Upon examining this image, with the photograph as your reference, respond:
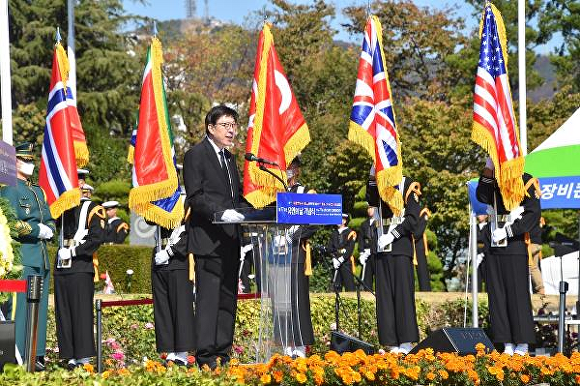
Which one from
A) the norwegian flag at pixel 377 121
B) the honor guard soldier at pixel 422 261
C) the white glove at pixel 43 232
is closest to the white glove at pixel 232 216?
the white glove at pixel 43 232

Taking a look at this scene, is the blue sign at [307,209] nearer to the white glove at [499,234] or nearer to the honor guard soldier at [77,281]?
the white glove at [499,234]

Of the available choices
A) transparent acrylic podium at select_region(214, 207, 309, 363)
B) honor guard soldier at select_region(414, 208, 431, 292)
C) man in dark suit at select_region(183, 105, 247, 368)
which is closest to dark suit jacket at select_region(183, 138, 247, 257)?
man in dark suit at select_region(183, 105, 247, 368)

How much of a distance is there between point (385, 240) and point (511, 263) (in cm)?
131

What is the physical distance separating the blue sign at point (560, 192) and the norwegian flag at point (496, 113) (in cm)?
56

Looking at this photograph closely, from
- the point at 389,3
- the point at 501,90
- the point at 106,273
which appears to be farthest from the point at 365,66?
the point at 389,3

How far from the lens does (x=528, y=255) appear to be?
11.5m

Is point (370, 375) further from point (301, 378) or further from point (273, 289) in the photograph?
point (273, 289)

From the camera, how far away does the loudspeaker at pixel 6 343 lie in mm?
6648

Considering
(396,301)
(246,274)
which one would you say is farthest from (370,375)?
(246,274)

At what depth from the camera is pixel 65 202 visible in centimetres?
1162

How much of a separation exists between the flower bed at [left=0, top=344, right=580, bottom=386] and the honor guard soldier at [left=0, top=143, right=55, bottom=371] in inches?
123

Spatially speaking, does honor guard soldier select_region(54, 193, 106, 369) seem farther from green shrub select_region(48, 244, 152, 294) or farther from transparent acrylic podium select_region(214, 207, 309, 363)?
green shrub select_region(48, 244, 152, 294)

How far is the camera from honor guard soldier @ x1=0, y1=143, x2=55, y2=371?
34.5ft

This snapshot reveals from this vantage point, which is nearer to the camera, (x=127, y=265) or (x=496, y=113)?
(x=496, y=113)
